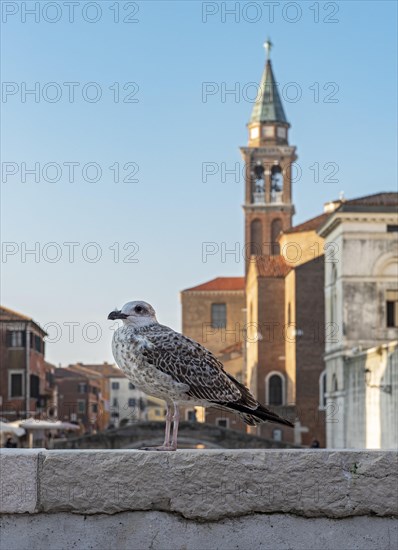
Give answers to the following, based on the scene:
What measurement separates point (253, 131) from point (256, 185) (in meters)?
4.92

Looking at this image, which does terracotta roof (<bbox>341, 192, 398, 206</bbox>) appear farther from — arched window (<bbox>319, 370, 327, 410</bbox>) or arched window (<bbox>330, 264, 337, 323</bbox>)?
arched window (<bbox>319, 370, 327, 410</bbox>)

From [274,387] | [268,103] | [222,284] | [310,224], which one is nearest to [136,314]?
[274,387]

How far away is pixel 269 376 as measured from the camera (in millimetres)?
62188

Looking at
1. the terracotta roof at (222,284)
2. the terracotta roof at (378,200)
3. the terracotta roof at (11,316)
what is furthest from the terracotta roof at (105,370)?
the terracotta roof at (378,200)

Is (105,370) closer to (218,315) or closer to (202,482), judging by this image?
(218,315)

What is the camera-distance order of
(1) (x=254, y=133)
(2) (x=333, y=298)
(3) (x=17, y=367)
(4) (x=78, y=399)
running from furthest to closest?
(4) (x=78, y=399)
(1) (x=254, y=133)
(3) (x=17, y=367)
(2) (x=333, y=298)

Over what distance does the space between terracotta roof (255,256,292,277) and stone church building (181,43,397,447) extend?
0.19 ft

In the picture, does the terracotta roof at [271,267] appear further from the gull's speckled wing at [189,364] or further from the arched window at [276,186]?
the gull's speckled wing at [189,364]

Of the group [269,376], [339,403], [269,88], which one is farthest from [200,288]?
[339,403]

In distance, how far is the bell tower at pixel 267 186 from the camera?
77312mm

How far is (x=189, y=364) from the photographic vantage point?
18.9 ft

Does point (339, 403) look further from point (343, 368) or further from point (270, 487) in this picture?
point (270, 487)

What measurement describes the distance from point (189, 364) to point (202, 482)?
24.7 inches

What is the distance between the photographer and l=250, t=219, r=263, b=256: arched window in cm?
7750
